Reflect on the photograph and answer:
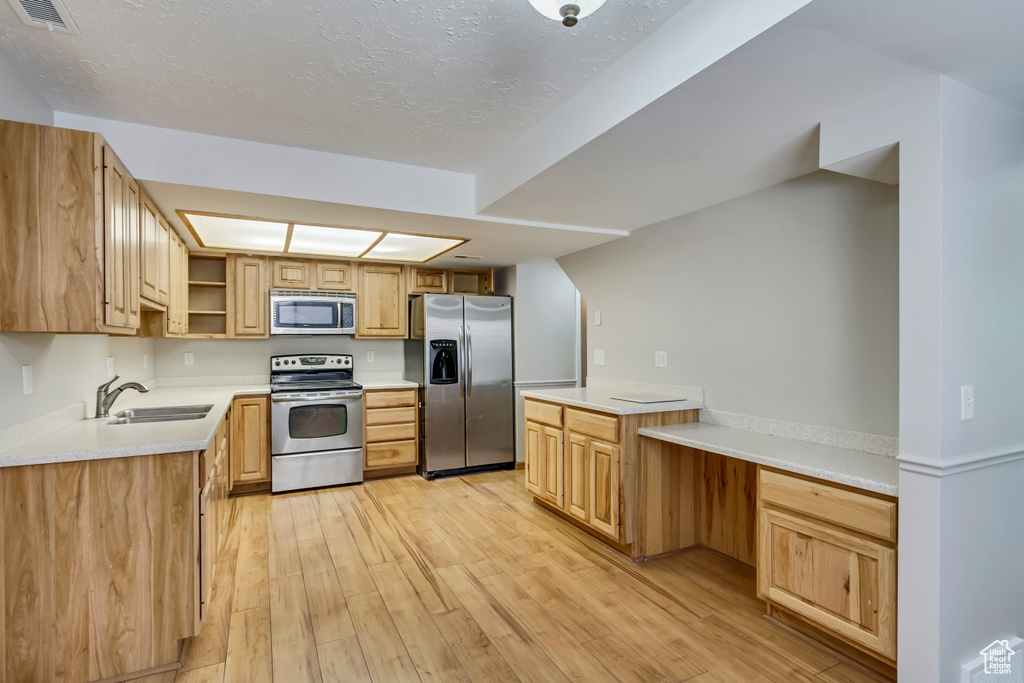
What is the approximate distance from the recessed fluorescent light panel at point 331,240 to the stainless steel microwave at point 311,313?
44 cm

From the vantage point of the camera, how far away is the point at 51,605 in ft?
6.30

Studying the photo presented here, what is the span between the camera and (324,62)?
6.47ft

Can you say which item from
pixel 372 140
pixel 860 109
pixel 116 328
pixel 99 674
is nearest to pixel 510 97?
pixel 372 140

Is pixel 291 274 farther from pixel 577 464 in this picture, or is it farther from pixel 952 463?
pixel 952 463

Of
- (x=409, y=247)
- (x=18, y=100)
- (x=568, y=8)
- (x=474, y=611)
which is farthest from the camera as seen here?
(x=409, y=247)

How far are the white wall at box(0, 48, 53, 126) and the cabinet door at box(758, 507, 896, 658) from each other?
3352 mm

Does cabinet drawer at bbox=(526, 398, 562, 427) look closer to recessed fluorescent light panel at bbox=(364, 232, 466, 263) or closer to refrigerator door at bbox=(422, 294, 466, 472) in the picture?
refrigerator door at bbox=(422, 294, 466, 472)

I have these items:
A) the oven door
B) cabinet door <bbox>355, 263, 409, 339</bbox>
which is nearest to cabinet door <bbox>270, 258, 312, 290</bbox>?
cabinet door <bbox>355, 263, 409, 339</bbox>

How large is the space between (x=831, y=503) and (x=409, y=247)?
3375 millimetres

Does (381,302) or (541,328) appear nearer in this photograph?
(381,302)

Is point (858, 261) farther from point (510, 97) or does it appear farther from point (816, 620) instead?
point (510, 97)

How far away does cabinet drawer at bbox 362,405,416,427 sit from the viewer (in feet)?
15.9

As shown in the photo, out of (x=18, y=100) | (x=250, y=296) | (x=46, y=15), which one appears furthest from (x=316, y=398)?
(x=46, y=15)

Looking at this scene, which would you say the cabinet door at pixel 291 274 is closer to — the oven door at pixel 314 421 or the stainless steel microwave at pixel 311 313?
the stainless steel microwave at pixel 311 313
